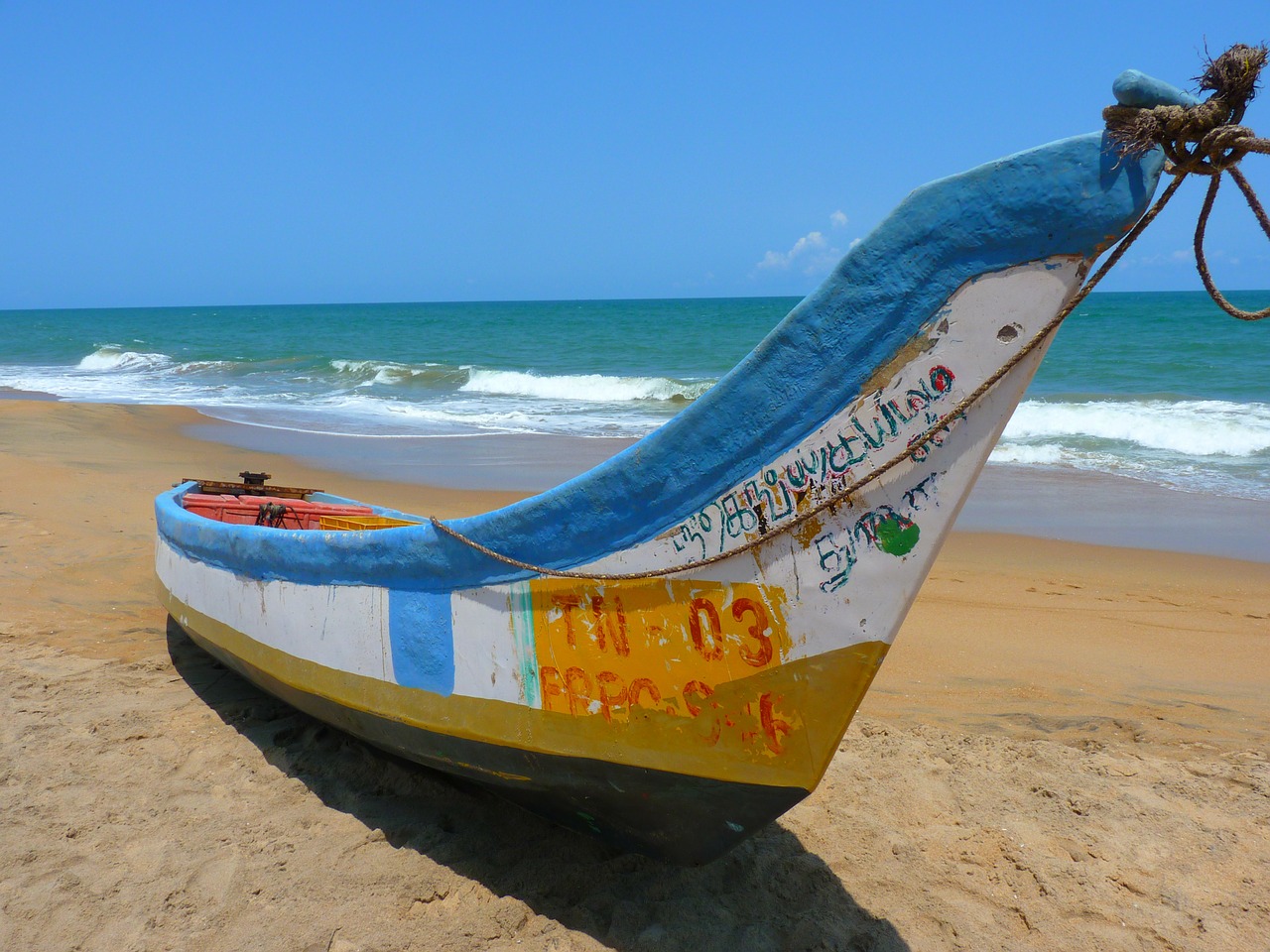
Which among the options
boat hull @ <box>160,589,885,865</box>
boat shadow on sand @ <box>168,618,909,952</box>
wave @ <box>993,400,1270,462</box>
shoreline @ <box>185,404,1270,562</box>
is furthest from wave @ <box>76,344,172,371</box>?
boat hull @ <box>160,589,885,865</box>

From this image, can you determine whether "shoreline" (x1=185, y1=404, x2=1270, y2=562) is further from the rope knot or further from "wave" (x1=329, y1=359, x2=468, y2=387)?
"wave" (x1=329, y1=359, x2=468, y2=387)

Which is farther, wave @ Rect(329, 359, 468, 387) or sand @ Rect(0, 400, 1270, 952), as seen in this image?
wave @ Rect(329, 359, 468, 387)

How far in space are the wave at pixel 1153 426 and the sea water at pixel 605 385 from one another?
0.04m

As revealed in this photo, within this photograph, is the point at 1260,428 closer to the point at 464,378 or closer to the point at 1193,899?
the point at 1193,899

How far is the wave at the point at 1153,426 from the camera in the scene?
1109cm

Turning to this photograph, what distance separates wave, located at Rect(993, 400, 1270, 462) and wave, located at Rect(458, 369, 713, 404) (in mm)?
6918

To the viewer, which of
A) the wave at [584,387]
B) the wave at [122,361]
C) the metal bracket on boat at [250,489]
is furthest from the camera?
the wave at [122,361]

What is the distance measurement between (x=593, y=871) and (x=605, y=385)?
18.2 m

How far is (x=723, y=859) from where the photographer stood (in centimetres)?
288

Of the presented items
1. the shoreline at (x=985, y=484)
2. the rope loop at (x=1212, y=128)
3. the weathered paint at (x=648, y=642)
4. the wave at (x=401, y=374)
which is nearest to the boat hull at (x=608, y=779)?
the weathered paint at (x=648, y=642)

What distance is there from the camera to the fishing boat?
75.4 inches

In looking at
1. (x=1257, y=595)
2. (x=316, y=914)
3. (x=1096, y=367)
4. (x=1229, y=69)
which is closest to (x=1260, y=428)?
(x=1257, y=595)

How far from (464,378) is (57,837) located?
19852mm

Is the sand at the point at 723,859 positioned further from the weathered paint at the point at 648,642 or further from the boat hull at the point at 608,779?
the weathered paint at the point at 648,642
